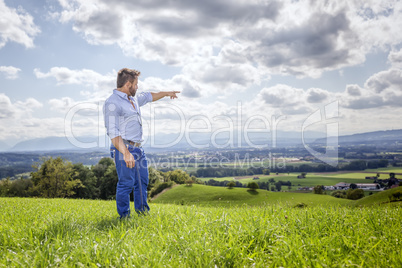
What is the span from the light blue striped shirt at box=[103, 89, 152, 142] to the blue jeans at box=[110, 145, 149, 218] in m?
0.33

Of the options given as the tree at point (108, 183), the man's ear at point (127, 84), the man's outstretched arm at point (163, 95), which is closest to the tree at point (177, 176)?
the tree at point (108, 183)

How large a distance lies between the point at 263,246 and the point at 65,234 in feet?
10.5

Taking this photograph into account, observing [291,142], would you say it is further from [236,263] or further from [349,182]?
[236,263]

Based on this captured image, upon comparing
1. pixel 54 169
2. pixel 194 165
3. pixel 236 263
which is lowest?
pixel 194 165

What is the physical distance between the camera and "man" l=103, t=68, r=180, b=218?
5.78m

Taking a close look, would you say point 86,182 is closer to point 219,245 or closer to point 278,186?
point 219,245

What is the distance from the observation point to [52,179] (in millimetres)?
45344

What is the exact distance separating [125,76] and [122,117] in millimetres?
1032

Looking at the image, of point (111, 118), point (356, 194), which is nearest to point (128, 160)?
point (111, 118)

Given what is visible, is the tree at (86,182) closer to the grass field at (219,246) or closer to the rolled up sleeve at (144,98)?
the rolled up sleeve at (144,98)

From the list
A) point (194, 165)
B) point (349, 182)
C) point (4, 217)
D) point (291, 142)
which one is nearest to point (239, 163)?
point (194, 165)

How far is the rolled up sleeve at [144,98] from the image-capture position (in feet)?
→ 24.1

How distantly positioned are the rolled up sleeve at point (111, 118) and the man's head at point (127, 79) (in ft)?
1.85

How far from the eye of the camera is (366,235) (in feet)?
→ 13.0
